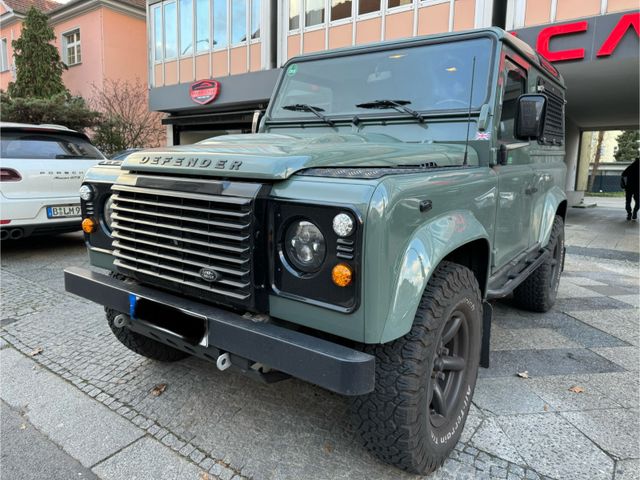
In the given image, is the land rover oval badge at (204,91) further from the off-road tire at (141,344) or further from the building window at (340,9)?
the off-road tire at (141,344)

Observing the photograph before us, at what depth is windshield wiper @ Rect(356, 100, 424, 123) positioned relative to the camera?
2908 millimetres

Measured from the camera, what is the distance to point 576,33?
29.5 ft

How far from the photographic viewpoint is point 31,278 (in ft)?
17.3

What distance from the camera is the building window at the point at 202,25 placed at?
16250 mm

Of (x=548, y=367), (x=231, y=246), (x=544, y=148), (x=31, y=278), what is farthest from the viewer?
(x=31, y=278)

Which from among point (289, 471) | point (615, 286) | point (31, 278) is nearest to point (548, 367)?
point (289, 471)

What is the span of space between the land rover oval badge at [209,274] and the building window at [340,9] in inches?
497

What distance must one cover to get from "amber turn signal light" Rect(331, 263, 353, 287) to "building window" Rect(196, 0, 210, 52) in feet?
54.9

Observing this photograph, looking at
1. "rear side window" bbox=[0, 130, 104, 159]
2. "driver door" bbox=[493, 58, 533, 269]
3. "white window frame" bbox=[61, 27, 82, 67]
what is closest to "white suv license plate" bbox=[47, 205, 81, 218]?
"rear side window" bbox=[0, 130, 104, 159]

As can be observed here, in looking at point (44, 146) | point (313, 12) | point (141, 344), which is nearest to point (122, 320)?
point (141, 344)

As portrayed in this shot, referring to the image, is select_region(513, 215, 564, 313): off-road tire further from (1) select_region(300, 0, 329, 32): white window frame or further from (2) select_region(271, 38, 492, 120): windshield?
(1) select_region(300, 0, 329, 32): white window frame

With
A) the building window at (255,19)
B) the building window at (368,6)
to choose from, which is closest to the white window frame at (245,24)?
the building window at (255,19)

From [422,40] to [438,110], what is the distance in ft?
1.88

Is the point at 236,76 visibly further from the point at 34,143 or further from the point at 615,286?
the point at 615,286
